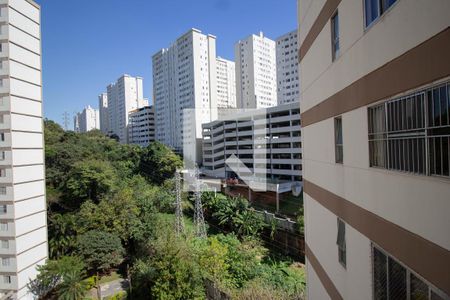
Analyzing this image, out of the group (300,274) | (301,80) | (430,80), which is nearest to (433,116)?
(430,80)

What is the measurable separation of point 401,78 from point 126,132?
80786 millimetres

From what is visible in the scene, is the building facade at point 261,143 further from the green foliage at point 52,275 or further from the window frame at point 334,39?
the window frame at point 334,39

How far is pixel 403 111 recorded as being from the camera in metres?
2.78

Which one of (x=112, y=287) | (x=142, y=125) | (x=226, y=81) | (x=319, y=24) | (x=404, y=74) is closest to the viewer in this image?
(x=404, y=74)

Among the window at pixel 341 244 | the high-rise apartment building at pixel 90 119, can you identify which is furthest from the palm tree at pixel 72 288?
the high-rise apartment building at pixel 90 119

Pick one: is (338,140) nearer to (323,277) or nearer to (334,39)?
(334,39)

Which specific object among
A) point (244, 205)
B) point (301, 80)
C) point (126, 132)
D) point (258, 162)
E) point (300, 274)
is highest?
point (126, 132)

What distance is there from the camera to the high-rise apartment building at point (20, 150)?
15.5 m

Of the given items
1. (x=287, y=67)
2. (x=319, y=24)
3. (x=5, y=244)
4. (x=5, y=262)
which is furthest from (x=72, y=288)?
(x=287, y=67)

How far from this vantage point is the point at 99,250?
18.7 metres

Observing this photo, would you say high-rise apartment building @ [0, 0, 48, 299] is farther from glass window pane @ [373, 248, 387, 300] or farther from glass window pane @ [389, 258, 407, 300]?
glass window pane @ [389, 258, 407, 300]

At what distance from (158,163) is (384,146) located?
35882 millimetres

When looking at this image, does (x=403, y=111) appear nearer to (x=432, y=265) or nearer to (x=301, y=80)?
(x=432, y=265)

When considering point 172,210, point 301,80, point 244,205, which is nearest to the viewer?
point 301,80
